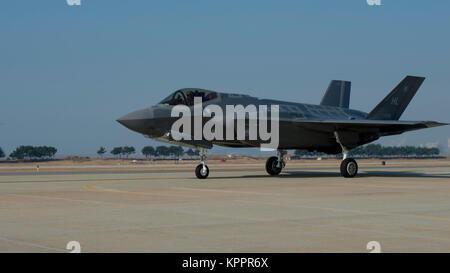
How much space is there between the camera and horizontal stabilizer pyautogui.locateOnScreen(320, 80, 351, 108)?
35656 mm

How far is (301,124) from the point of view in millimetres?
27844

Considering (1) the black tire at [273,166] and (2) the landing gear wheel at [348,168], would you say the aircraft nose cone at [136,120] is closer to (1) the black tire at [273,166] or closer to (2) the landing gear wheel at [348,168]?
(1) the black tire at [273,166]

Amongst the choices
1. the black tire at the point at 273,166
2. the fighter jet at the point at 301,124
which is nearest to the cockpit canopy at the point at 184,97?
the fighter jet at the point at 301,124

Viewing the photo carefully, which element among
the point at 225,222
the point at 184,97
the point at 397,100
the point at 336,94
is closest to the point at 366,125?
the point at 397,100

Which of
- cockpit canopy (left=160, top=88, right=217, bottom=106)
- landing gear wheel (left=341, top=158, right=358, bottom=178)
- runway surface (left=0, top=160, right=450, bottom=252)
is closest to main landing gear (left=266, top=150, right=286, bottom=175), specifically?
landing gear wheel (left=341, top=158, right=358, bottom=178)

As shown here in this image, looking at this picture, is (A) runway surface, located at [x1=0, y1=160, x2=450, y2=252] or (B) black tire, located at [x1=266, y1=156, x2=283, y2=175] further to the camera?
(B) black tire, located at [x1=266, y1=156, x2=283, y2=175]

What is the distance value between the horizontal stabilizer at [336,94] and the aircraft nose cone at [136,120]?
14.6 meters

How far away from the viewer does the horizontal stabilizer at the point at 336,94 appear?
35656 millimetres

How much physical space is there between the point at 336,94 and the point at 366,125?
323 inches

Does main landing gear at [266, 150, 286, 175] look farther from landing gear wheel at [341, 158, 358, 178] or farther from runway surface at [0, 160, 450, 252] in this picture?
runway surface at [0, 160, 450, 252]

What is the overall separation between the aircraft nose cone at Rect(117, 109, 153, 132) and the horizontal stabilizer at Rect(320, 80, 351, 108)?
1457 centimetres

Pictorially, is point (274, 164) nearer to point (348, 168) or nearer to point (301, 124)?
point (301, 124)

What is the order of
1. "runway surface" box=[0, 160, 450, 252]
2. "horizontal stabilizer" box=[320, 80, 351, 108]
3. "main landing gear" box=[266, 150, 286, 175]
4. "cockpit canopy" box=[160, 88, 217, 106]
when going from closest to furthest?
1. "runway surface" box=[0, 160, 450, 252]
2. "cockpit canopy" box=[160, 88, 217, 106]
3. "main landing gear" box=[266, 150, 286, 175]
4. "horizontal stabilizer" box=[320, 80, 351, 108]
